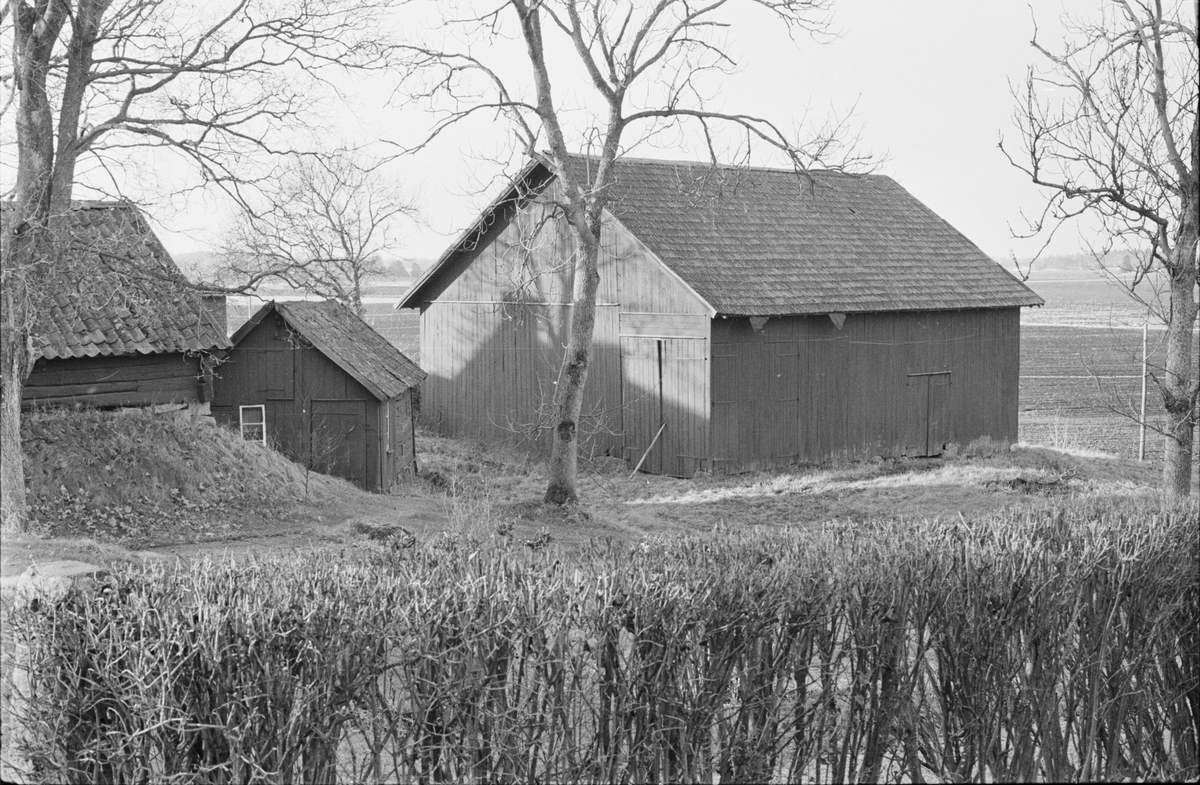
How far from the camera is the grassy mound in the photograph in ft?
52.5

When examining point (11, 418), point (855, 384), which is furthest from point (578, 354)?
point (11, 418)

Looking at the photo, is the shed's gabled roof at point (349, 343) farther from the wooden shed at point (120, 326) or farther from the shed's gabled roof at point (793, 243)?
the shed's gabled roof at point (793, 243)

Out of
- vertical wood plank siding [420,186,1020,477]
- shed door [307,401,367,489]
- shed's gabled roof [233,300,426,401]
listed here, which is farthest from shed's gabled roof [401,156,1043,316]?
shed door [307,401,367,489]

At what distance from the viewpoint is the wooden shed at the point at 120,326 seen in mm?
16609

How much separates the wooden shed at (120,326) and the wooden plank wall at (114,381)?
16 mm

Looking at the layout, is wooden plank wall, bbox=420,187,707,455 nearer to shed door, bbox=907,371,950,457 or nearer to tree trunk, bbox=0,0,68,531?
shed door, bbox=907,371,950,457

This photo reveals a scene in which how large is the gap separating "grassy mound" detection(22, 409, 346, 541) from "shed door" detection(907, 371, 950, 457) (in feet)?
47.5

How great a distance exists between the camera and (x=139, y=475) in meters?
17.2

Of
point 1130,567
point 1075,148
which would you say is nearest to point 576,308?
point 1075,148

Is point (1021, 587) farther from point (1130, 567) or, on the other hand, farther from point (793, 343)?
point (793, 343)

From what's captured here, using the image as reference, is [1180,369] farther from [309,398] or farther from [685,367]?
[309,398]

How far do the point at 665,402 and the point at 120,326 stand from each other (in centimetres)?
1100

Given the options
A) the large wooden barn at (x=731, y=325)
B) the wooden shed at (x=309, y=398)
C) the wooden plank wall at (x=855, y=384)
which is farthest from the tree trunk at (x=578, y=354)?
the wooden plank wall at (x=855, y=384)

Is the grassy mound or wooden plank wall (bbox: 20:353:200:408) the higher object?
wooden plank wall (bbox: 20:353:200:408)
